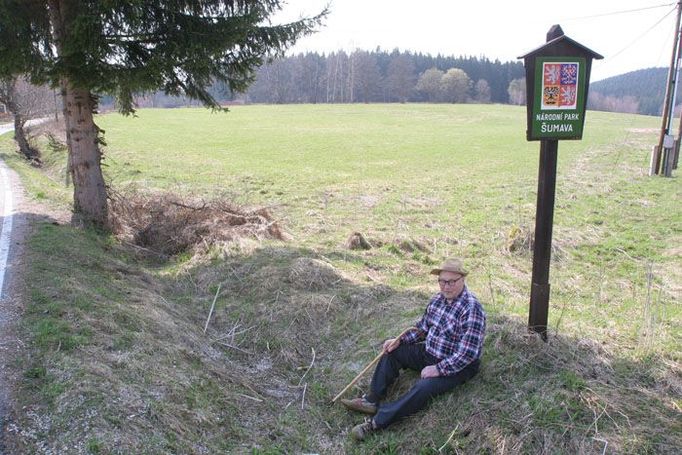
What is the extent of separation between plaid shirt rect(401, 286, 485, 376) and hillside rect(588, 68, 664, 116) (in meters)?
106

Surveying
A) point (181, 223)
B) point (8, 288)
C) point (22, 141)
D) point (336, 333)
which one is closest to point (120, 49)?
point (181, 223)

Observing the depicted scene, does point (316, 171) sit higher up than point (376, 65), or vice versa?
point (376, 65)

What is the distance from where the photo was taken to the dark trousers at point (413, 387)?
173 inches

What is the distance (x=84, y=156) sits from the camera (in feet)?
30.7

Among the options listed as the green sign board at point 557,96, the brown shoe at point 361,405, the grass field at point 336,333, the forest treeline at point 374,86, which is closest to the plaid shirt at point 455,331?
the grass field at point 336,333

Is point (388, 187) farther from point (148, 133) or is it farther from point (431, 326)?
point (148, 133)

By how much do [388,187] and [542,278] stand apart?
1385 cm

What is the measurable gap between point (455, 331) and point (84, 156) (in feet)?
25.6

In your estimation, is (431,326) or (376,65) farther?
Result: (376,65)

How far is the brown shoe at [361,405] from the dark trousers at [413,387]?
5 cm

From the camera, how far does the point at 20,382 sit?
13.2 ft

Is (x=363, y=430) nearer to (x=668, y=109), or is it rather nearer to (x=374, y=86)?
(x=668, y=109)

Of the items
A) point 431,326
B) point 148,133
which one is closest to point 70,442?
point 431,326

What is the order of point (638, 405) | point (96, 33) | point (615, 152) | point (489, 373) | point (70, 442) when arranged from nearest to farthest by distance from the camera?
1. point (70, 442)
2. point (638, 405)
3. point (489, 373)
4. point (96, 33)
5. point (615, 152)
